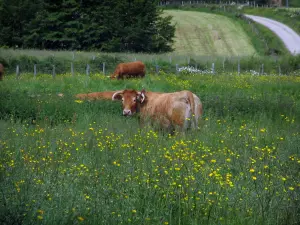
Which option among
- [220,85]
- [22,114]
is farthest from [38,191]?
[220,85]

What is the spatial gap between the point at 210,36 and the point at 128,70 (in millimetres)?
41957

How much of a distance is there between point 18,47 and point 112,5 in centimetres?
834

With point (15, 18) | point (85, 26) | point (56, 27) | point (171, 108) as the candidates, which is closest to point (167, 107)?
point (171, 108)

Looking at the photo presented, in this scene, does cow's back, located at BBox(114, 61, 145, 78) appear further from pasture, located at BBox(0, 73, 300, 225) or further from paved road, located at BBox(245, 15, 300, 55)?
paved road, located at BBox(245, 15, 300, 55)

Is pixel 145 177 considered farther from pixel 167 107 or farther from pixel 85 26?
pixel 85 26

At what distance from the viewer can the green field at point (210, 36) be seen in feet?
216

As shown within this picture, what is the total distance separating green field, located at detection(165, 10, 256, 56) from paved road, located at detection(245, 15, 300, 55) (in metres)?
2.93

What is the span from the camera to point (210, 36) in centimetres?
7275

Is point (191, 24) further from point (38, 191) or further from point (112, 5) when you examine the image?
point (38, 191)

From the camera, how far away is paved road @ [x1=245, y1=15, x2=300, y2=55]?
207 ft

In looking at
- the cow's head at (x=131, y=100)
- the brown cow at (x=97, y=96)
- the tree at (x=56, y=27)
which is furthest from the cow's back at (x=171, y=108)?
the tree at (x=56, y=27)

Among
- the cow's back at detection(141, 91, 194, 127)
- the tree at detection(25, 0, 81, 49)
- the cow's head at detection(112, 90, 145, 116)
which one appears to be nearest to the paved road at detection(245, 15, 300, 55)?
the tree at detection(25, 0, 81, 49)

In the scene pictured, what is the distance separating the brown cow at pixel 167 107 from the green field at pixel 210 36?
45550mm

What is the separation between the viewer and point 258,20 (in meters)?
80.2
